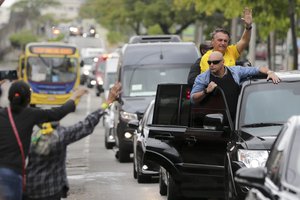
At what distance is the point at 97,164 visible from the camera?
73.0 feet

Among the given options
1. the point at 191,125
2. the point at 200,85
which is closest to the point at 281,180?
the point at 200,85

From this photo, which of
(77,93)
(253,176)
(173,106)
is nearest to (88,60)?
(173,106)

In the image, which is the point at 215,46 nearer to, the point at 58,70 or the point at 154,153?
the point at 154,153

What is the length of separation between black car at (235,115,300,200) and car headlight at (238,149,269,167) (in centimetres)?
261

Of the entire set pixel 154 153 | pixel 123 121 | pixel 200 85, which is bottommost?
pixel 123 121

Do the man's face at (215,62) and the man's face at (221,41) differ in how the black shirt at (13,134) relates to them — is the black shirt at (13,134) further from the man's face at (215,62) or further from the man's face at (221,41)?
the man's face at (221,41)

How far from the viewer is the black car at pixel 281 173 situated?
7.45m

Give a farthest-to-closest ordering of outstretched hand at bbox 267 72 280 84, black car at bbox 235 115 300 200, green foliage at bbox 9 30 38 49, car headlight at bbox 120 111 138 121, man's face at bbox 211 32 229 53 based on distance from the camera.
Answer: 1. green foliage at bbox 9 30 38 49
2. car headlight at bbox 120 111 138 121
3. man's face at bbox 211 32 229 53
4. outstretched hand at bbox 267 72 280 84
5. black car at bbox 235 115 300 200

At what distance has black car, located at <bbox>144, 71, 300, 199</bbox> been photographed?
11.3 metres

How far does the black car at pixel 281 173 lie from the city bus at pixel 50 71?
39.3 m

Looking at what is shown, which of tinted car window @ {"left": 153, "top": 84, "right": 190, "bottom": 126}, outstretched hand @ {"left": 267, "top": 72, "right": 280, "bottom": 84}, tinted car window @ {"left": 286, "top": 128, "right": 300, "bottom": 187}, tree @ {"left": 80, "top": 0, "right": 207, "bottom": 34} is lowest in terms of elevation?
tree @ {"left": 80, "top": 0, "right": 207, "bottom": 34}

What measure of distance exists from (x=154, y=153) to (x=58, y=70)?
3519 cm

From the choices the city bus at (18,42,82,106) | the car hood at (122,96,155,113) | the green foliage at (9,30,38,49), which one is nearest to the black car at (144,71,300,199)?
the car hood at (122,96,155,113)

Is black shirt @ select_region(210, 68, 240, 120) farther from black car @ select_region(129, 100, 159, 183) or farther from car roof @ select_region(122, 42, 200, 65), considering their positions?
car roof @ select_region(122, 42, 200, 65)
